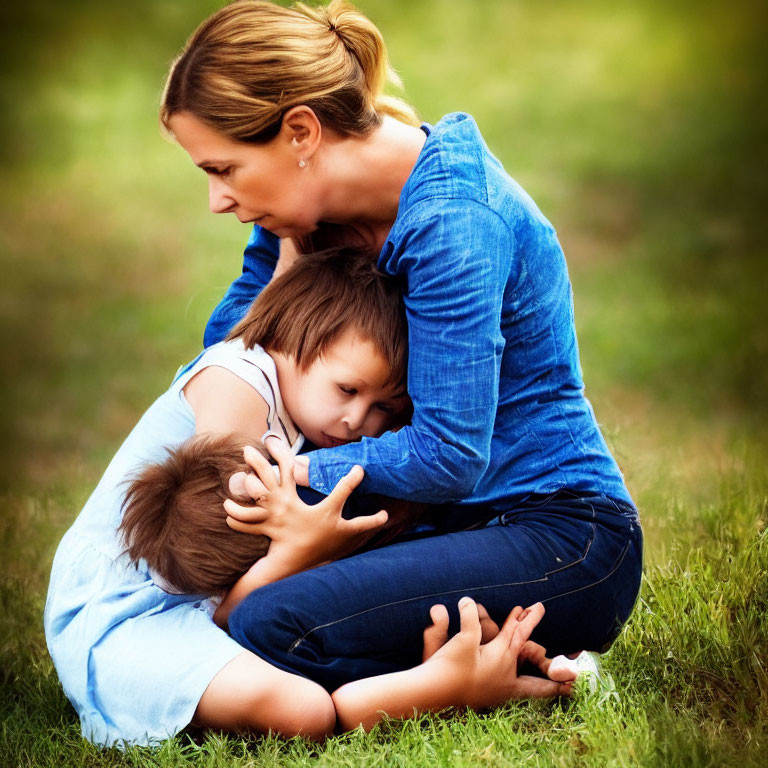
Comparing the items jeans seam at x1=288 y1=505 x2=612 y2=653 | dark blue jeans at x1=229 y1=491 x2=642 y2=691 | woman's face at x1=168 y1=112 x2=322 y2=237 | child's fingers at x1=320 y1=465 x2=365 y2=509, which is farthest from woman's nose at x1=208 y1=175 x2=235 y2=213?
jeans seam at x1=288 y1=505 x2=612 y2=653

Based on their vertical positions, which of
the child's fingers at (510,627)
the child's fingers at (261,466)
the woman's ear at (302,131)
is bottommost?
the child's fingers at (510,627)

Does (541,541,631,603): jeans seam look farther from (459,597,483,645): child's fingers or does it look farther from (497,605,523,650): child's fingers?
(459,597,483,645): child's fingers

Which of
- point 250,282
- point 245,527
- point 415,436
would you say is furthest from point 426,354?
point 250,282

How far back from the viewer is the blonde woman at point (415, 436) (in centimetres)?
236

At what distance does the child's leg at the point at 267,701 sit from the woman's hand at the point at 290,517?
25 centimetres

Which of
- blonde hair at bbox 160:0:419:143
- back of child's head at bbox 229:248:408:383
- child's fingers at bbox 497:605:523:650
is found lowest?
child's fingers at bbox 497:605:523:650

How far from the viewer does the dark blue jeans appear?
2357mm

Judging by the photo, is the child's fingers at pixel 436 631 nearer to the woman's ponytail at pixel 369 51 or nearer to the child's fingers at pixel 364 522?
the child's fingers at pixel 364 522

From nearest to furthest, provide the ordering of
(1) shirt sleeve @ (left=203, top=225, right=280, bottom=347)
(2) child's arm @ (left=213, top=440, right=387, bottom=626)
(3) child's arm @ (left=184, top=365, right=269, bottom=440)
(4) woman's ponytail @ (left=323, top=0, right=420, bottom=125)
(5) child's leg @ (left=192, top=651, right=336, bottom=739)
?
1. (5) child's leg @ (left=192, top=651, right=336, bottom=739)
2. (2) child's arm @ (left=213, top=440, right=387, bottom=626)
3. (3) child's arm @ (left=184, top=365, right=269, bottom=440)
4. (4) woman's ponytail @ (left=323, top=0, right=420, bottom=125)
5. (1) shirt sleeve @ (left=203, top=225, right=280, bottom=347)

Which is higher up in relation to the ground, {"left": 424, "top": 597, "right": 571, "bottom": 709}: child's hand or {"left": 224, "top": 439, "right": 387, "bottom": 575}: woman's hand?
{"left": 224, "top": 439, "right": 387, "bottom": 575}: woman's hand

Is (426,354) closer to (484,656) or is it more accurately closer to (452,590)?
(452,590)

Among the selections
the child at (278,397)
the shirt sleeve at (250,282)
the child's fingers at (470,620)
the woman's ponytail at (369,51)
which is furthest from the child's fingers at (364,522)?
the woman's ponytail at (369,51)

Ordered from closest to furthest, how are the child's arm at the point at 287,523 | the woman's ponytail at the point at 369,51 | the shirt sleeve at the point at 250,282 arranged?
the child's arm at the point at 287,523 → the woman's ponytail at the point at 369,51 → the shirt sleeve at the point at 250,282

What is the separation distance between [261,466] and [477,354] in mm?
520
